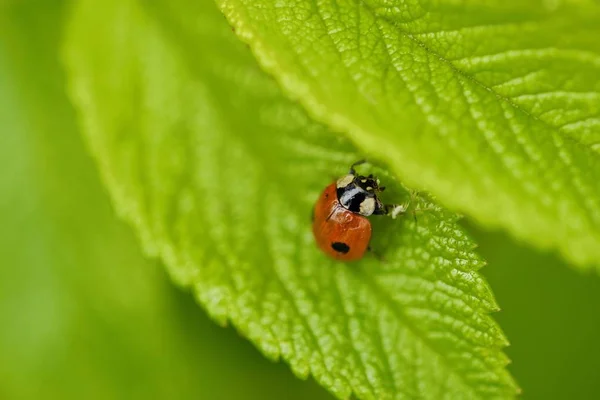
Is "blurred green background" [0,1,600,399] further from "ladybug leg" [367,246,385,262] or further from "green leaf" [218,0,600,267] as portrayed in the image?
"green leaf" [218,0,600,267]

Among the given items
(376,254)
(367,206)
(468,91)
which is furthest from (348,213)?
(468,91)

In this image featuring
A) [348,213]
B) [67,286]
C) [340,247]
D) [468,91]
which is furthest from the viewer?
[67,286]

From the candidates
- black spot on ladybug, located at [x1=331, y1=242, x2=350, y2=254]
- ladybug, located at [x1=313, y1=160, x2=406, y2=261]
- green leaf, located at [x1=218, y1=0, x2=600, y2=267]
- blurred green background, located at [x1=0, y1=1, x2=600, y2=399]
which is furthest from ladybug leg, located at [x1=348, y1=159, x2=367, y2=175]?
blurred green background, located at [x1=0, y1=1, x2=600, y2=399]

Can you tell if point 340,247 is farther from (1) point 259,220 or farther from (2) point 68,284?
(2) point 68,284

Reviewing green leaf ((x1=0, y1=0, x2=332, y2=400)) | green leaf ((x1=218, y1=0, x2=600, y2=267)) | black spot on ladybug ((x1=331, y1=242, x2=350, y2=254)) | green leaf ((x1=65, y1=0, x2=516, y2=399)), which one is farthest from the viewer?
green leaf ((x1=0, y1=0, x2=332, y2=400))

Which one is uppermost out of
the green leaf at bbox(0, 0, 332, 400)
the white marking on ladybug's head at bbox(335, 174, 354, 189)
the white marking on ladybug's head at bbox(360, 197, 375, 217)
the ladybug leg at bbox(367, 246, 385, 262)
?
the white marking on ladybug's head at bbox(335, 174, 354, 189)

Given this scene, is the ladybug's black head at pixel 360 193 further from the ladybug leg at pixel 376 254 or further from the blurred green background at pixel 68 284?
the blurred green background at pixel 68 284

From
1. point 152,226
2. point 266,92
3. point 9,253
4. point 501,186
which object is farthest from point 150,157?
point 501,186
